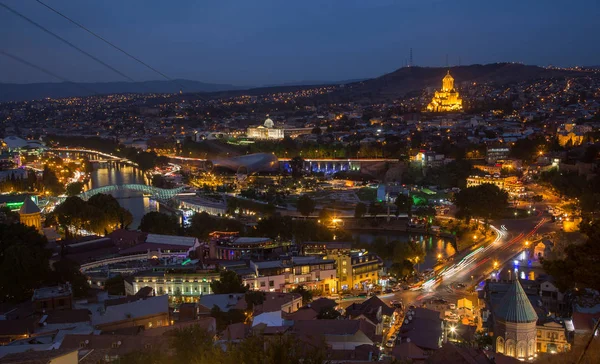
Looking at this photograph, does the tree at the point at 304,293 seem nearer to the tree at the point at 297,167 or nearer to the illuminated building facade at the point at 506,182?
the illuminated building facade at the point at 506,182

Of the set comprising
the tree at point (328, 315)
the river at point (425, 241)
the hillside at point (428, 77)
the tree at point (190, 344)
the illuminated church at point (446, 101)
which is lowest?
the river at point (425, 241)

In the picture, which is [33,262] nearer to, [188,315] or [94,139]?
[188,315]

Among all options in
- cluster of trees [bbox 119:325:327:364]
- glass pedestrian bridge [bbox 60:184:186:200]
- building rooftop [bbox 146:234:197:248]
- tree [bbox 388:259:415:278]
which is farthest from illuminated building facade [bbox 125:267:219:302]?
glass pedestrian bridge [bbox 60:184:186:200]

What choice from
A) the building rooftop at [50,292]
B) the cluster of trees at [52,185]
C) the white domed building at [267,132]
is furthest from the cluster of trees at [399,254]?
the white domed building at [267,132]

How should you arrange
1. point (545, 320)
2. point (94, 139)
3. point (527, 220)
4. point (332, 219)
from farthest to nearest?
point (94, 139)
point (332, 219)
point (527, 220)
point (545, 320)

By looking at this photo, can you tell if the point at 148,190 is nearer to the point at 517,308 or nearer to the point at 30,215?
the point at 30,215

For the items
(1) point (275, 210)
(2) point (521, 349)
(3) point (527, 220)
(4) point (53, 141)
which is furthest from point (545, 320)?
(4) point (53, 141)
